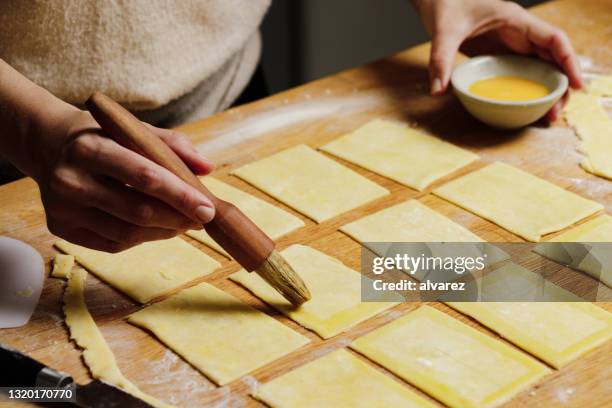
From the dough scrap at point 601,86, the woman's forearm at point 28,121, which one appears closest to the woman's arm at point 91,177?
the woman's forearm at point 28,121

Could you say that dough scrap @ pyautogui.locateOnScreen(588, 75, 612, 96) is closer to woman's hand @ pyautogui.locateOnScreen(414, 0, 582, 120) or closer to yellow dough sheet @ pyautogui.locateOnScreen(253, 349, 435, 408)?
woman's hand @ pyautogui.locateOnScreen(414, 0, 582, 120)

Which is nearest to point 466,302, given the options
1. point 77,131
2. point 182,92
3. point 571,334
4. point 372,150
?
point 571,334

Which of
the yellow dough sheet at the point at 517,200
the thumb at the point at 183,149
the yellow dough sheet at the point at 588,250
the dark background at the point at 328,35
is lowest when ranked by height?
the dark background at the point at 328,35

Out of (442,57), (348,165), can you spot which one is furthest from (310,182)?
(442,57)

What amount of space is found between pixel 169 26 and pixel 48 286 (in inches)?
22.3

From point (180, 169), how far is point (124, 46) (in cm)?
50

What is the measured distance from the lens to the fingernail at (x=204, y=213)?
1.02 metres

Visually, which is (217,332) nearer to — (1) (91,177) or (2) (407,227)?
(1) (91,177)

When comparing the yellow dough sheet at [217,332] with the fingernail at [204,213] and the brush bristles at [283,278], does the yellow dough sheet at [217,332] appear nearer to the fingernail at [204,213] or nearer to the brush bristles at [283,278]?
the brush bristles at [283,278]

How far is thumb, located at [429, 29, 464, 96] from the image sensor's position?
5.30ft

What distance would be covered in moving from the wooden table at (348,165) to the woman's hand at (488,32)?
95 millimetres

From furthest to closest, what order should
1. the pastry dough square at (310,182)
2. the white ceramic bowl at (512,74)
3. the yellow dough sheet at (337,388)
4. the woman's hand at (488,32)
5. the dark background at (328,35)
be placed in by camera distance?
the dark background at (328,35) → the woman's hand at (488,32) → the white ceramic bowl at (512,74) → the pastry dough square at (310,182) → the yellow dough sheet at (337,388)

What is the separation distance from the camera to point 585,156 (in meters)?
1.45

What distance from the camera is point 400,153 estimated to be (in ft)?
4.89
